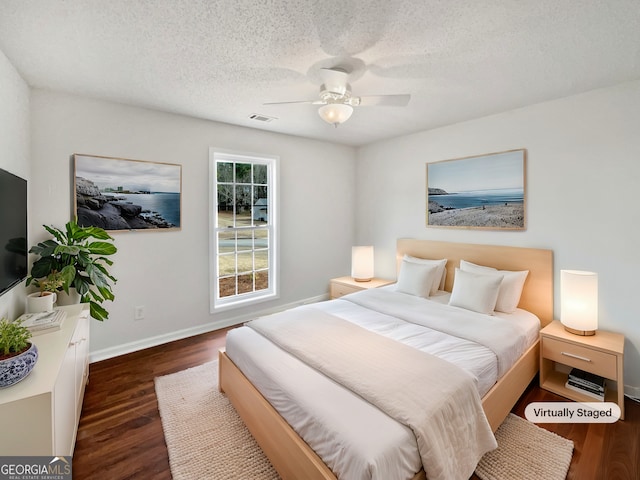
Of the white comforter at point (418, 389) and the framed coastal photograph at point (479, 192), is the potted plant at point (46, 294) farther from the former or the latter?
the framed coastal photograph at point (479, 192)

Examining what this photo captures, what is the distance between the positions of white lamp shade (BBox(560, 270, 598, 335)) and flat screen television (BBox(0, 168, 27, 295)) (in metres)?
3.88

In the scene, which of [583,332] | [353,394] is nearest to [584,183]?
[583,332]

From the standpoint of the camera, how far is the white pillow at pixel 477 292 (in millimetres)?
2754

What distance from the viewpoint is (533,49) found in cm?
196

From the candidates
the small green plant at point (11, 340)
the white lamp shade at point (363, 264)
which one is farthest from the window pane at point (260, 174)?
the small green plant at point (11, 340)

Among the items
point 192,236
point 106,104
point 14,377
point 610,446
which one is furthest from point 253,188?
point 610,446

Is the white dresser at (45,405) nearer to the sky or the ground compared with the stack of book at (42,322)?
nearer to the ground

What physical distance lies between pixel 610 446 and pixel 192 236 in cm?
393

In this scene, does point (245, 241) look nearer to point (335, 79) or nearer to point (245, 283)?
point (245, 283)

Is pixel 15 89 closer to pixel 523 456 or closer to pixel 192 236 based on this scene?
pixel 192 236

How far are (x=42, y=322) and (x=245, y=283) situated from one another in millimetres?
2301

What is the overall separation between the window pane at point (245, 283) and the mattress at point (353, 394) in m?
1.60

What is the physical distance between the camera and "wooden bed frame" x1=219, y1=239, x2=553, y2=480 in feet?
4.88

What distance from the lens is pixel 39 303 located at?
7.06ft
